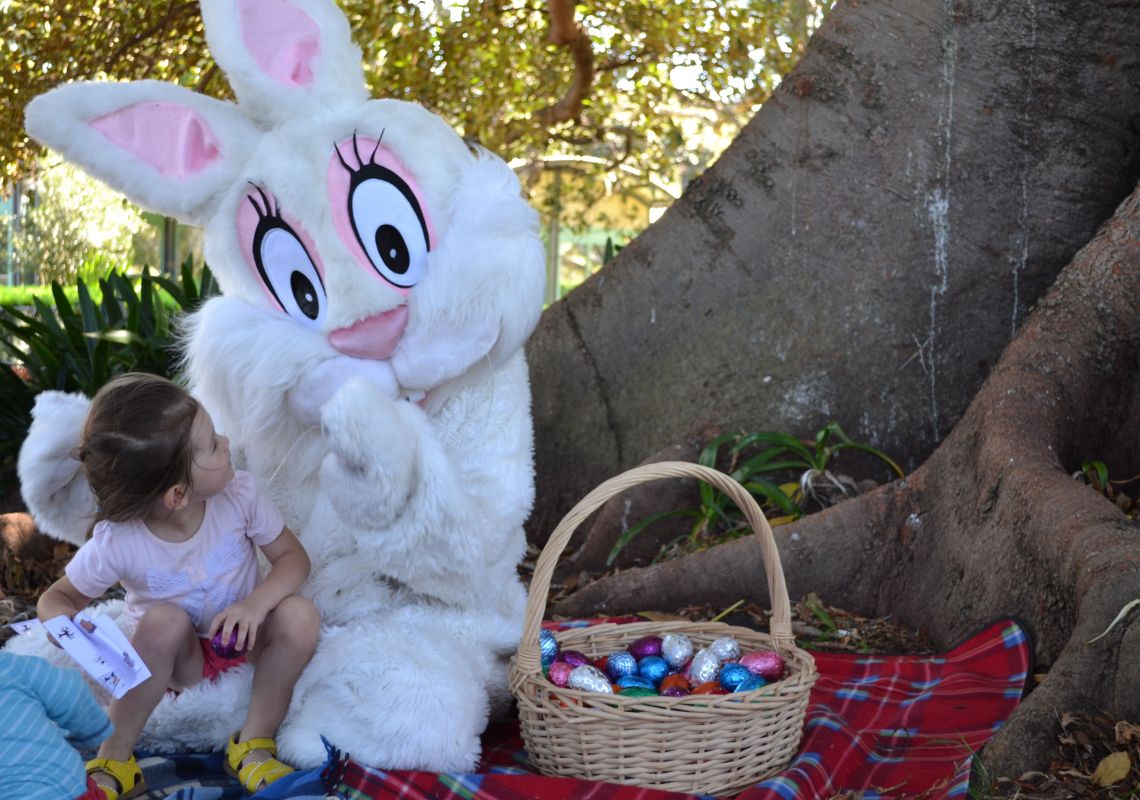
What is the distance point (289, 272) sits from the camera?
8.37 feet

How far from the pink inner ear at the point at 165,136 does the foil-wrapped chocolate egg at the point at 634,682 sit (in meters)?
1.46

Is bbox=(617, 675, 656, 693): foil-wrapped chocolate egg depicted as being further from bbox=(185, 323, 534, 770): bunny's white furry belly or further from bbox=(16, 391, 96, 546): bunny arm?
bbox=(16, 391, 96, 546): bunny arm

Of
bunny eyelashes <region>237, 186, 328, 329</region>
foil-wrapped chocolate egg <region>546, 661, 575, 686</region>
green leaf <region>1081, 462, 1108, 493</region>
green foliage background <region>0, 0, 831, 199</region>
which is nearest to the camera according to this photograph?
foil-wrapped chocolate egg <region>546, 661, 575, 686</region>

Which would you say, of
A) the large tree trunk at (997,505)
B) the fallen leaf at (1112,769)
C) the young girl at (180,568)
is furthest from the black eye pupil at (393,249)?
the fallen leaf at (1112,769)

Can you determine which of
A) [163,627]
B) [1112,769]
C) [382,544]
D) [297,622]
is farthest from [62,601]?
[1112,769]

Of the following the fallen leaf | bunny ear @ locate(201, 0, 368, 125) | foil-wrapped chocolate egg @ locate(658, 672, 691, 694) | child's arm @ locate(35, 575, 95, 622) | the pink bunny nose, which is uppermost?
bunny ear @ locate(201, 0, 368, 125)

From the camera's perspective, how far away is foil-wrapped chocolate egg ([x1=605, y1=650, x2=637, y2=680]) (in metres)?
2.56

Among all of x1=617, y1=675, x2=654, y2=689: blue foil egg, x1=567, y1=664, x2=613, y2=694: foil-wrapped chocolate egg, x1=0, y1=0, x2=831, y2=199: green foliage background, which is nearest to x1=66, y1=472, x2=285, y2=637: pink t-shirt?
x1=567, y1=664, x2=613, y2=694: foil-wrapped chocolate egg

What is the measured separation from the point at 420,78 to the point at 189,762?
448cm

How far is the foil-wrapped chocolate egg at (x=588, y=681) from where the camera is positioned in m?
2.40

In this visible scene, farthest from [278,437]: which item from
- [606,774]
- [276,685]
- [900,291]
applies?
[900,291]

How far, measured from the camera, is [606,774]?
88.9 inches

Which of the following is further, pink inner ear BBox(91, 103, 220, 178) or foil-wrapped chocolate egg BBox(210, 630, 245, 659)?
pink inner ear BBox(91, 103, 220, 178)

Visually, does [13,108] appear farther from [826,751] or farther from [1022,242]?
[826,751]
